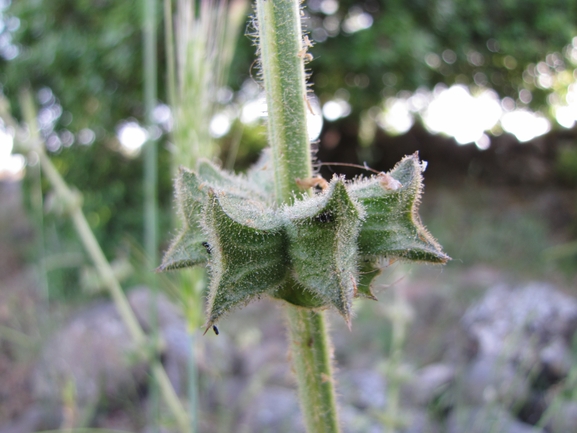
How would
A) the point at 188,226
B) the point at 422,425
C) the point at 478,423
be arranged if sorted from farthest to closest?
1. the point at 422,425
2. the point at 478,423
3. the point at 188,226

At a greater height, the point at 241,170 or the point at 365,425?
the point at 241,170

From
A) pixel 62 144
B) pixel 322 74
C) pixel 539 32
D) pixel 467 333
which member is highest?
pixel 539 32

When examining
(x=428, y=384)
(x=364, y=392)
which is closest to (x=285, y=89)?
(x=364, y=392)

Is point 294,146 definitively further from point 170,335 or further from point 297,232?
point 170,335

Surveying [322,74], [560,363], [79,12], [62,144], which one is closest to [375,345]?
[560,363]

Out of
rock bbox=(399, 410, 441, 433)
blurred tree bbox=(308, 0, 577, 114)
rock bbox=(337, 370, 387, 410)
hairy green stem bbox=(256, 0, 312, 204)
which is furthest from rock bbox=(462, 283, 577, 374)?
blurred tree bbox=(308, 0, 577, 114)

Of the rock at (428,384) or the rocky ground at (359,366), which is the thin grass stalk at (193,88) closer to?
the rocky ground at (359,366)

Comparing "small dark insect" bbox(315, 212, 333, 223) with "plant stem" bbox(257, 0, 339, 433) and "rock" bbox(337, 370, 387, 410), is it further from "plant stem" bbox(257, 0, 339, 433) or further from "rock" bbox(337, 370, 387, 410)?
"rock" bbox(337, 370, 387, 410)

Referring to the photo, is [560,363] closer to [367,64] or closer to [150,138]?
[150,138]
